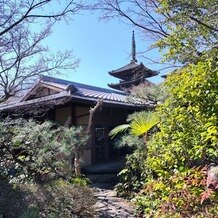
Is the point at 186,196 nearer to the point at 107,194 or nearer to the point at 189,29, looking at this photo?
the point at 189,29

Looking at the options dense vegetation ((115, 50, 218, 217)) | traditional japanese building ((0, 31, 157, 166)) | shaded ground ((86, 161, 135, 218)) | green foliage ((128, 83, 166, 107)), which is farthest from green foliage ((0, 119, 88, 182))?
green foliage ((128, 83, 166, 107))

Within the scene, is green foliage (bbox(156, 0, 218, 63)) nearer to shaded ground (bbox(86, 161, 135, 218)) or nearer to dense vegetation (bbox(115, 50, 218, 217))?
dense vegetation (bbox(115, 50, 218, 217))

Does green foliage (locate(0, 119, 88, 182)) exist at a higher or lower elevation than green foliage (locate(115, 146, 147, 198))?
higher

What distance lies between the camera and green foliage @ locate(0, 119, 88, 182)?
6.50 meters

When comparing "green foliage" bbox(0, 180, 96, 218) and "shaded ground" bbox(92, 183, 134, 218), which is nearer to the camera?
"green foliage" bbox(0, 180, 96, 218)

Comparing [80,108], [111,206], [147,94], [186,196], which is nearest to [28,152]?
[111,206]

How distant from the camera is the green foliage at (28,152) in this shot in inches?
256

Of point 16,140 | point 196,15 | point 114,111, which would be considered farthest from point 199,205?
point 114,111

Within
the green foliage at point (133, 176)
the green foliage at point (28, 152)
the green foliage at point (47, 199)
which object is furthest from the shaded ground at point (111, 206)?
the green foliage at point (28, 152)

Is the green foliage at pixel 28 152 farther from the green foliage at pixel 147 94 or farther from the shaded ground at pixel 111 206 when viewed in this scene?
the green foliage at pixel 147 94

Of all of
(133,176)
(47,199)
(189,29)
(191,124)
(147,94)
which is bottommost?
(133,176)

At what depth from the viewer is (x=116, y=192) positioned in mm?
9219

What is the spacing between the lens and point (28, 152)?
684 cm

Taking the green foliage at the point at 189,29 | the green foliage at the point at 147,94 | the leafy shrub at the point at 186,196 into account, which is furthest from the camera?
the green foliage at the point at 147,94
